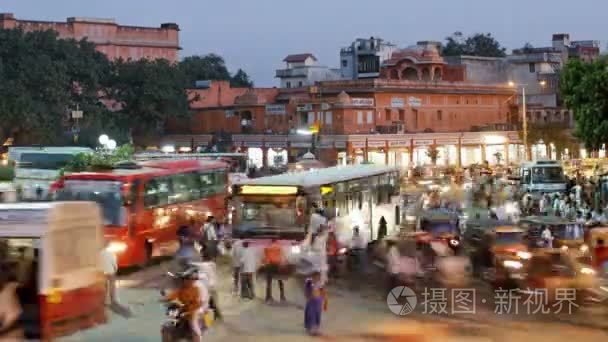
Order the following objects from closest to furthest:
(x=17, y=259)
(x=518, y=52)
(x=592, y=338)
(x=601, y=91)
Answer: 1. (x=17, y=259)
2. (x=592, y=338)
3. (x=601, y=91)
4. (x=518, y=52)

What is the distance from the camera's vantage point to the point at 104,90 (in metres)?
70.6

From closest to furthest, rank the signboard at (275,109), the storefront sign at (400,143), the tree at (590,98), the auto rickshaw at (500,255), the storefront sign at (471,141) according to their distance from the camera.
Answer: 1. the auto rickshaw at (500,255)
2. the tree at (590,98)
3. the storefront sign at (400,143)
4. the signboard at (275,109)
5. the storefront sign at (471,141)

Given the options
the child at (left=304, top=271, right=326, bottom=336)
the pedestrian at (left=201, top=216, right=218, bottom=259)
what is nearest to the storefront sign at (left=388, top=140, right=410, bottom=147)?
the pedestrian at (left=201, top=216, right=218, bottom=259)

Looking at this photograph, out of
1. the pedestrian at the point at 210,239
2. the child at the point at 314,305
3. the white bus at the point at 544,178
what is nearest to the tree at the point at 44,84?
the white bus at the point at 544,178

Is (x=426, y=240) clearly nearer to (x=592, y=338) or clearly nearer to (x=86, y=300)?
(x=592, y=338)

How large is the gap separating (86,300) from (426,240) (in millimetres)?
8095

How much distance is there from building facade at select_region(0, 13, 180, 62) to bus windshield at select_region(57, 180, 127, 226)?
209 ft

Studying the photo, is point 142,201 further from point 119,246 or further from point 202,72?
point 202,72

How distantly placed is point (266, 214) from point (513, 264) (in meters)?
5.06

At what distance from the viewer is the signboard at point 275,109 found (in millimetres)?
63250

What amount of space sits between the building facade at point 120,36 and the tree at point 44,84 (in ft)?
54.9

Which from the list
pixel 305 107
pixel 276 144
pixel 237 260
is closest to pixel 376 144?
pixel 305 107

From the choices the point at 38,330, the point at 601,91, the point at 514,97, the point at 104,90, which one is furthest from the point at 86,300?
the point at 514,97

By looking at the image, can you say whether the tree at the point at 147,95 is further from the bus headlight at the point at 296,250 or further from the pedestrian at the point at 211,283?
the pedestrian at the point at 211,283
